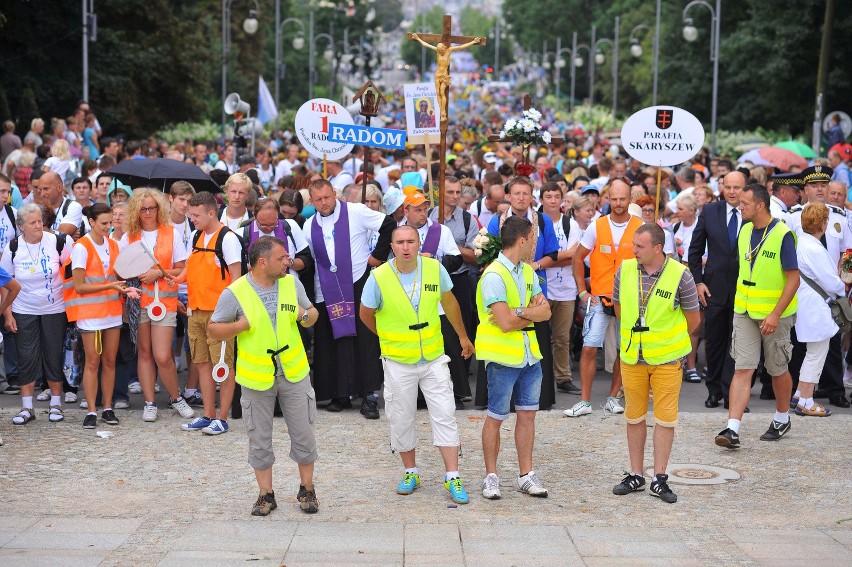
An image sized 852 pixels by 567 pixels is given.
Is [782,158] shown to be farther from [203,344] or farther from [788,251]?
[203,344]

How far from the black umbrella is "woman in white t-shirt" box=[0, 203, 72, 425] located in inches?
69.2

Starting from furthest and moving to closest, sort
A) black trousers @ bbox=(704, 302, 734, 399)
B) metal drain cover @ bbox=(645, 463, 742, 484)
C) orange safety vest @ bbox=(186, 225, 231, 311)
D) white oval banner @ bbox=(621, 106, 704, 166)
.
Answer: white oval banner @ bbox=(621, 106, 704, 166)
black trousers @ bbox=(704, 302, 734, 399)
orange safety vest @ bbox=(186, 225, 231, 311)
metal drain cover @ bbox=(645, 463, 742, 484)

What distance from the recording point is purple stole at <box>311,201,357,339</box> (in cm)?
1087

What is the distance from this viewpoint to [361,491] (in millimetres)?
8461

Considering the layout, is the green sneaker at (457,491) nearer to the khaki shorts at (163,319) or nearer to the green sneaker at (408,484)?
the green sneaker at (408,484)

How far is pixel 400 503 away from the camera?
26.9 ft

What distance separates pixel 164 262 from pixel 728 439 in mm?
4680

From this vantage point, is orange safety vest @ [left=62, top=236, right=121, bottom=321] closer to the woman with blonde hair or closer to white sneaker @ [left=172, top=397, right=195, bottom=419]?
the woman with blonde hair

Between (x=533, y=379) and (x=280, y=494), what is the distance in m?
1.81

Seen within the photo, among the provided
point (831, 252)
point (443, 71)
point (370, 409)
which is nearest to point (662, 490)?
point (370, 409)

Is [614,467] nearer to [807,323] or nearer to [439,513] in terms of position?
[439,513]

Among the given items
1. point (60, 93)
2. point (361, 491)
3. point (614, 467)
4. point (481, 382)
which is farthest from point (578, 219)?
point (60, 93)

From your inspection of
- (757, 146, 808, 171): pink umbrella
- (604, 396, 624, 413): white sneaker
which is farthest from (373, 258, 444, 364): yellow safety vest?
(757, 146, 808, 171): pink umbrella

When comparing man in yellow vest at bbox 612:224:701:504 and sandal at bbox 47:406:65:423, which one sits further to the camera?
sandal at bbox 47:406:65:423
